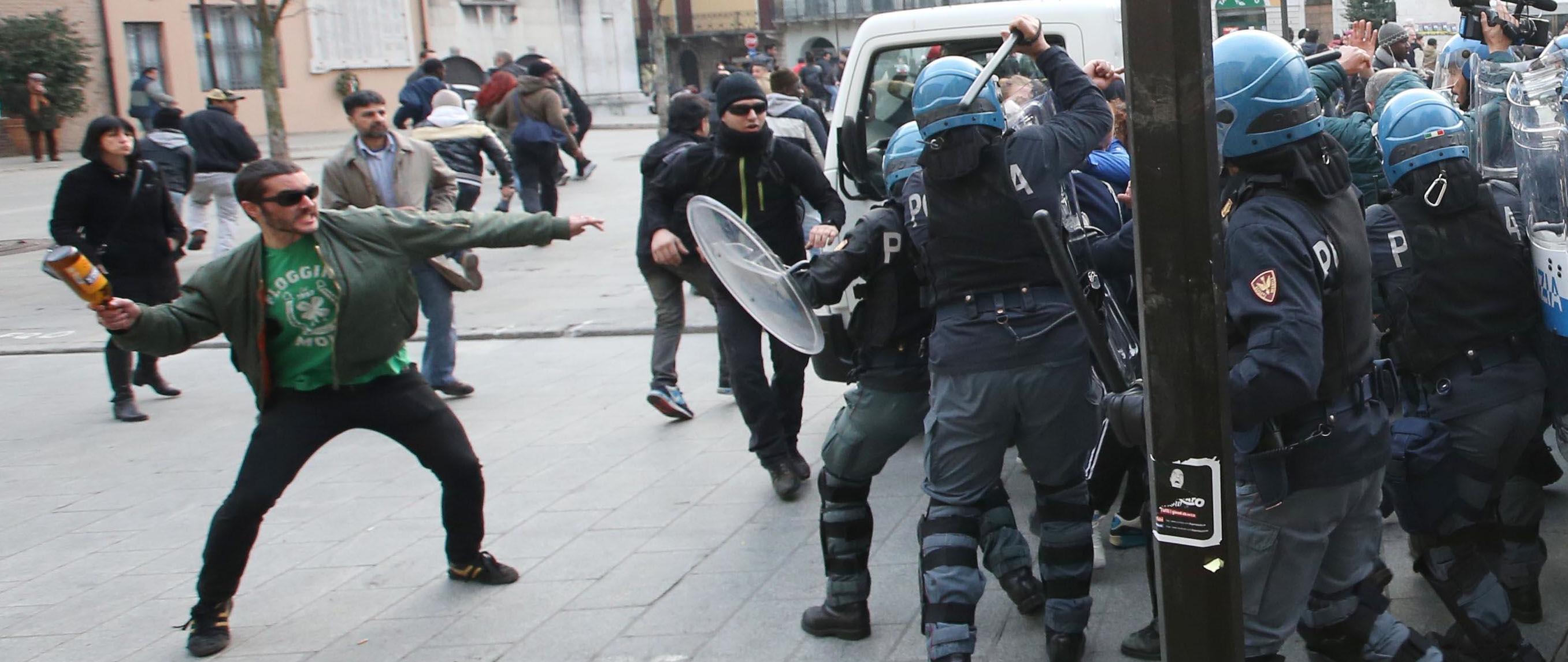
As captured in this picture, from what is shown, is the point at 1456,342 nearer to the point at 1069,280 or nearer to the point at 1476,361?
the point at 1476,361

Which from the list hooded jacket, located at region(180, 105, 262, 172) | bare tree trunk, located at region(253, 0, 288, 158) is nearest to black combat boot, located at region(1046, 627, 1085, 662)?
hooded jacket, located at region(180, 105, 262, 172)

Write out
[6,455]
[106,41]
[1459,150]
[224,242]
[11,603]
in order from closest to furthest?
[1459,150]
[11,603]
[6,455]
[224,242]
[106,41]

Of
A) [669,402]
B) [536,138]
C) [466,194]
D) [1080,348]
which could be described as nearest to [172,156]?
[466,194]

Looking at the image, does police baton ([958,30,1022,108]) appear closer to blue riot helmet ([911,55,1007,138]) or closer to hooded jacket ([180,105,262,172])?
blue riot helmet ([911,55,1007,138])

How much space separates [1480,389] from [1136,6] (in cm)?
213

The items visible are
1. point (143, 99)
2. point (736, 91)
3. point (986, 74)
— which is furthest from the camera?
point (143, 99)

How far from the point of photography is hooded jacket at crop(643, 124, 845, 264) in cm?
618

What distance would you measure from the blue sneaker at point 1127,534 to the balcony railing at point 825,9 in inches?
2158

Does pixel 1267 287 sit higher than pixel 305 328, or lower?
higher

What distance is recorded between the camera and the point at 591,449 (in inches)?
283

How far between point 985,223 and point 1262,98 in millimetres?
965

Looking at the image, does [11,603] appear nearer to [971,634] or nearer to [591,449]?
[591,449]

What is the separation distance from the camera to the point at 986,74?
3.72 m

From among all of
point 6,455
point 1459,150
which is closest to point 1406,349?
point 1459,150
